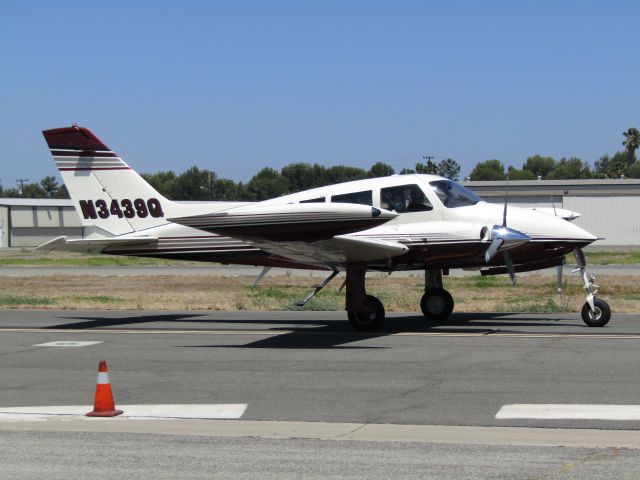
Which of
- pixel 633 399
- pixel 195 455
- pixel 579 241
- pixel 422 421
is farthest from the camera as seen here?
pixel 579 241

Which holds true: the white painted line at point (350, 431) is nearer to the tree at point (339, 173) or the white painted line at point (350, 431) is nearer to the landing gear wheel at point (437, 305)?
the landing gear wheel at point (437, 305)

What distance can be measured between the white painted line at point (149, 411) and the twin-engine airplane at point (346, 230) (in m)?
4.00

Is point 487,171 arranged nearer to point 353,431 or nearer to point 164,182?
point 164,182

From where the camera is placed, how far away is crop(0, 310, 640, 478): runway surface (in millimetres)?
7043

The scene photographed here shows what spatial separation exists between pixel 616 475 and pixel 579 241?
9.67m

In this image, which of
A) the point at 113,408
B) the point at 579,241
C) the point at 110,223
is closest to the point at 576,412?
the point at 113,408

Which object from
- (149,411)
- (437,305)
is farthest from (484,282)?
(149,411)

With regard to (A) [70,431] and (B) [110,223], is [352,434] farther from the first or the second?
(B) [110,223]

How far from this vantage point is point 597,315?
51.8 feet

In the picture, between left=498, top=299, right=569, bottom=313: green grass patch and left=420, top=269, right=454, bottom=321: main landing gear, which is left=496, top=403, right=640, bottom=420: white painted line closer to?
left=420, top=269, right=454, bottom=321: main landing gear

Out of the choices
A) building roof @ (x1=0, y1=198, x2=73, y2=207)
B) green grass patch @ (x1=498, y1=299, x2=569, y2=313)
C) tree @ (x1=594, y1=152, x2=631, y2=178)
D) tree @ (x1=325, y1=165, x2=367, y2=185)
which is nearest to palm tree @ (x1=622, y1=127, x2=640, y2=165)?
tree @ (x1=594, y1=152, x2=631, y2=178)

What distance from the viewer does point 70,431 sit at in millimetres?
8227

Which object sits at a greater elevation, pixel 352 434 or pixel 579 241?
pixel 579 241

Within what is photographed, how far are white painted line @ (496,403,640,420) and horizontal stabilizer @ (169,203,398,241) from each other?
4.89 metres
